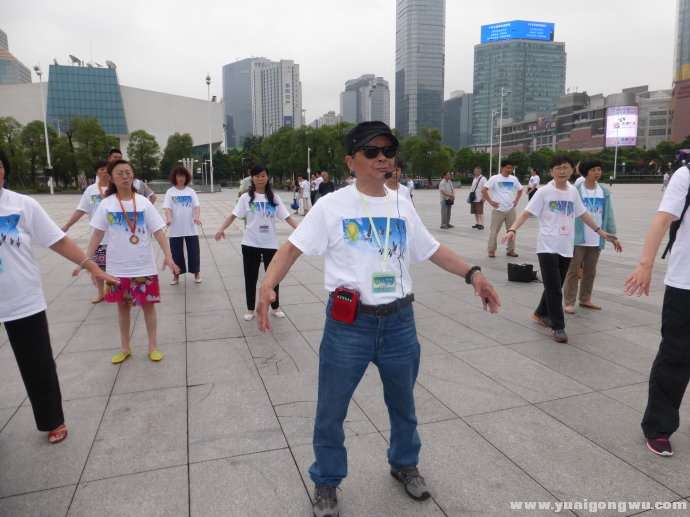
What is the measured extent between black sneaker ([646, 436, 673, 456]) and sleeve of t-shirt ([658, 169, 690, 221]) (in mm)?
1280

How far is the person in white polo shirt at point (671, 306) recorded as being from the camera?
275cm

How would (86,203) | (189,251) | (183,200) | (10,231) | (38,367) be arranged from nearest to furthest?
(10,231) < (38,367) < (86,203) < (183,200) < (189,251)

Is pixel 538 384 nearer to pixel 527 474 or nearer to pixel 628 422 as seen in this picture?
pixel 628 422

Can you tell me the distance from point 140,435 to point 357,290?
1.89 meters

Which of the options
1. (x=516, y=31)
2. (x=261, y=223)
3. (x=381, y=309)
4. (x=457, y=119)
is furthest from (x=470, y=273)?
(x=457, y=119)

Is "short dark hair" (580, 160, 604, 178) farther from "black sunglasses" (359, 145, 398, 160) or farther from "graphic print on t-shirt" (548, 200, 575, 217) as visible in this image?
"black sunglasses" (359, 145, 398, 160)

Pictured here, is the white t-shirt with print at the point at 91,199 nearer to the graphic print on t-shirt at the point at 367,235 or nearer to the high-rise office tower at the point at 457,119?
the graphic print on t-shirt at the point at 367,235

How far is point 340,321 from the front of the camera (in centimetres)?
225

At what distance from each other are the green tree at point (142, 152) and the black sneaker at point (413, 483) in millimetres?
72117

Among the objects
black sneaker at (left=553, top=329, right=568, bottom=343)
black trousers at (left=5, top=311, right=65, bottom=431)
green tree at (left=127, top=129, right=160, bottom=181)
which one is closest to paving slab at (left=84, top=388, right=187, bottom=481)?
black trousers at (left=5, top=311, right=65, bottom=431)

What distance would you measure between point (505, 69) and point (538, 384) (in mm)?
137703

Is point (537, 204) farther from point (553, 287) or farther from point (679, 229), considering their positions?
point (679, 229)

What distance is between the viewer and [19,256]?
2936mm

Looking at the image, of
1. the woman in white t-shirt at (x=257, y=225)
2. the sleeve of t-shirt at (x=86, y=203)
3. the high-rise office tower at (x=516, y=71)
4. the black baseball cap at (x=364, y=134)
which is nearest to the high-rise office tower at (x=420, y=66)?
the high-rise office tower at (x=516, y=71)
